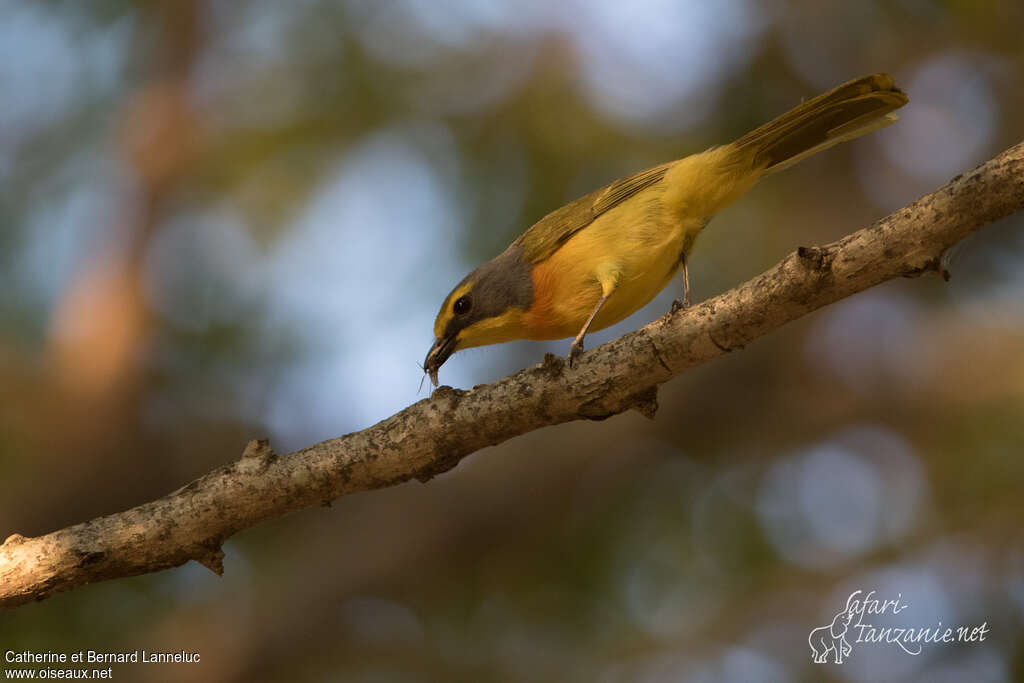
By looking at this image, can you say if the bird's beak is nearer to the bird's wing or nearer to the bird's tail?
the bird's wing

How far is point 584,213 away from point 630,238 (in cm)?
55

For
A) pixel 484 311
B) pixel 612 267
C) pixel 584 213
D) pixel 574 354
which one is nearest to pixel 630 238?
pixel 612 267

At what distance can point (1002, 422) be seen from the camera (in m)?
7.41

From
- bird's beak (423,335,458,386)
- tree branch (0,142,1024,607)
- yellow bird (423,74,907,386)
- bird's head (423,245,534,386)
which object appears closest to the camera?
tree branch (0,142,1024,607)

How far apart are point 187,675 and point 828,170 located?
733 centimetres

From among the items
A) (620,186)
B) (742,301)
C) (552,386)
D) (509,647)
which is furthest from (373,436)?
(509,647)

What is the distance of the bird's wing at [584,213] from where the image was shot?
215 inches

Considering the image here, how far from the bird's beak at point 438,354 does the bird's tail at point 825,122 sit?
1996mm

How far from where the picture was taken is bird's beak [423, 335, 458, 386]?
553cm

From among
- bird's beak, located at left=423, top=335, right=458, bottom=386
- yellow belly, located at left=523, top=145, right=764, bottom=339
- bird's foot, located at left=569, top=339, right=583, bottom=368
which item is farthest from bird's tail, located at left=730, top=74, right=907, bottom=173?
bird's beak, located at left=423, top=335, right=458, bottom=386

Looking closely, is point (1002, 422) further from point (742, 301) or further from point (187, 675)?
point (187, 675)

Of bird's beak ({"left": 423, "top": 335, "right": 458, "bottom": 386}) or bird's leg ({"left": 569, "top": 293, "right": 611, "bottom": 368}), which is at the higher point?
bird's beak ({"left": 423, "top": 335, "right": 458, "bottom": 386})

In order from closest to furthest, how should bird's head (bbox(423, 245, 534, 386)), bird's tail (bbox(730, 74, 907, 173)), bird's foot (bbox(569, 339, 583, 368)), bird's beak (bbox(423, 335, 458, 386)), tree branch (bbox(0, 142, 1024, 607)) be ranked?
tree branch (bbox(0, 142, 1024, 607)) → bird's foot (bbox(569, 339, 583, 368)) → bird's tail (bbox(730, 74, 907, 173)) → bird's head (bbox(423, 245, 534, 386)) → bird's beak (bbox(423, 335, 458, 386))

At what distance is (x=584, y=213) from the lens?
18.2ft
